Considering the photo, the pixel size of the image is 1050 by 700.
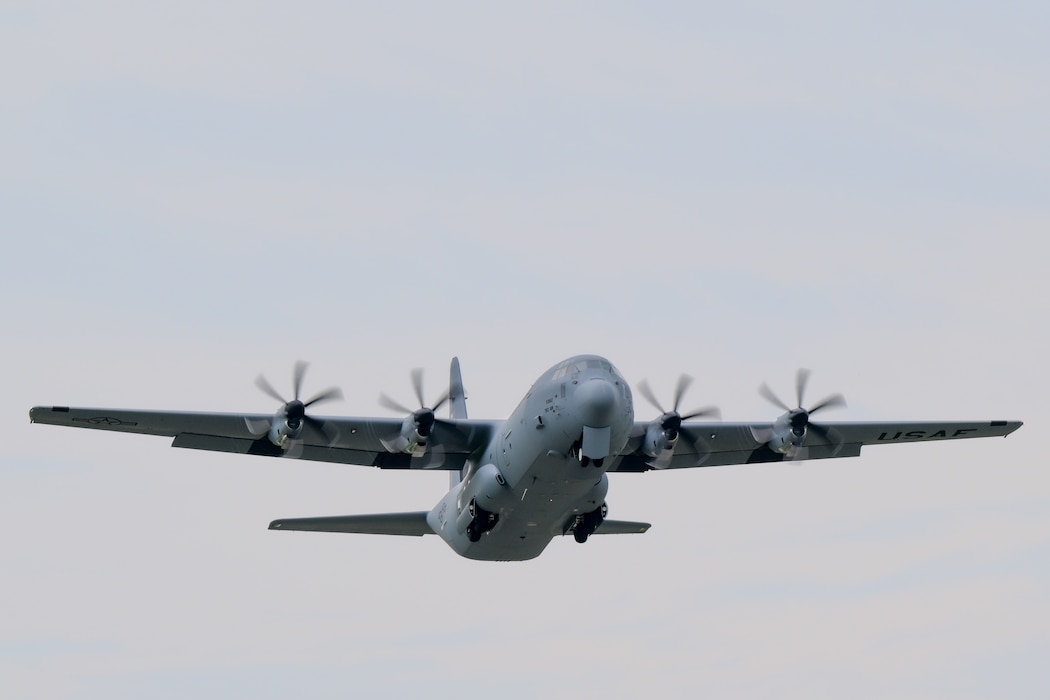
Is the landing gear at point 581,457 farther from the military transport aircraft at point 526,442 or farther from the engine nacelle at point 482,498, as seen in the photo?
the engine nacelle at point 482,498

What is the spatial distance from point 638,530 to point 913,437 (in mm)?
7854

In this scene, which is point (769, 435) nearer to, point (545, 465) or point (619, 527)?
point (619, 527)

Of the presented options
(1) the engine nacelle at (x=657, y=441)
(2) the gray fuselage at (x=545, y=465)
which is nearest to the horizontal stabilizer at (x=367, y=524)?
(2) the gray fuselage at (x=545, y=465)

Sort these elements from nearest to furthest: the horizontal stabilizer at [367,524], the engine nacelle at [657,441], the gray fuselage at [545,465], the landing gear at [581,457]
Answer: the gray fuselage at [545,465] → the landing gear at [581,457] → the engine nacelle at [657,441] → the horizontal stabilizer at [367,524]

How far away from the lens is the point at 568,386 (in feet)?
99.8

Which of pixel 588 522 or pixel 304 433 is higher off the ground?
pixel 304 433

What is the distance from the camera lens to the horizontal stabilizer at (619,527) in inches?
1471

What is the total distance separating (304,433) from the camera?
33781 millimetres

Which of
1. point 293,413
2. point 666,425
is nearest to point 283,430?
point 293,413

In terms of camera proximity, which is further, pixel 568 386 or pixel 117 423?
pixel 117 423

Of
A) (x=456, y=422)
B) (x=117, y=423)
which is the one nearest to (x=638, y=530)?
(x=456, y=422)

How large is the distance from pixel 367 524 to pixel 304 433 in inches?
159

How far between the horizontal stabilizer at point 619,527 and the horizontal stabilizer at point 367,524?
4.41 m

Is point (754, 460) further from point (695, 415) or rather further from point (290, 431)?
point (290, 431)
